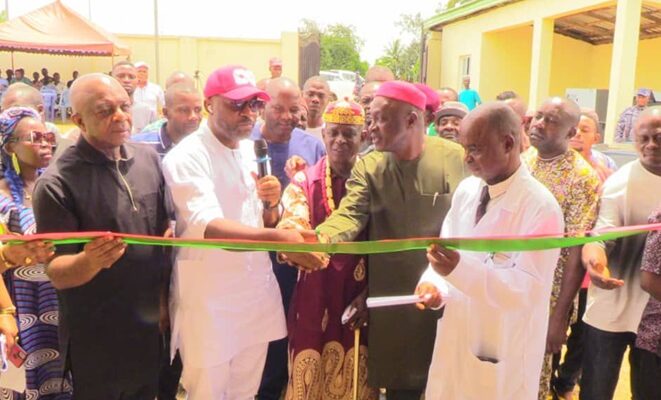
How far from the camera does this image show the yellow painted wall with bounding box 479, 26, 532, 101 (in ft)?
58.6

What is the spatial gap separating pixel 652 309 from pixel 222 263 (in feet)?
7.11

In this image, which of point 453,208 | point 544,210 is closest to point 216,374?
point 453,208

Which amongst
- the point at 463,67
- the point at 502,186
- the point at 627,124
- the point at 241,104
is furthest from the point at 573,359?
the point at 463,67

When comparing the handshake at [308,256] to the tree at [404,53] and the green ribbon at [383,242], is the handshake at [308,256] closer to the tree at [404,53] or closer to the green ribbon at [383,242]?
the green ribbon at [383,242]

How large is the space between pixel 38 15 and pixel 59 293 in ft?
70.7

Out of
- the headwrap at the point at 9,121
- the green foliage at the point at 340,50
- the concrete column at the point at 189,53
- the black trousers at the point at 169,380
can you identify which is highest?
the green foliage at the point at 340,50

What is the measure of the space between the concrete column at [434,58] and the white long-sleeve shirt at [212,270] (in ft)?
63.4

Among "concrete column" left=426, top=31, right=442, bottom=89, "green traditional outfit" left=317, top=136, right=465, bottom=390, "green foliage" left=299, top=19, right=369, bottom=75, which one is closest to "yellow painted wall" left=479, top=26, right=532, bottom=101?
"concrete column" left=426, top=31, right=442, bottom=89

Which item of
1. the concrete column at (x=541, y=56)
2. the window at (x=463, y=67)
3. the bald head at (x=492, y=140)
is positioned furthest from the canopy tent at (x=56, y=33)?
the bald head at (x=492, y=140)

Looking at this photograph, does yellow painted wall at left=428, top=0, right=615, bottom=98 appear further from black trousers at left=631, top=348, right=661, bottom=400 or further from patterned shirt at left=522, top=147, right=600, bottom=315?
black trousers at left=631, top=348, right=661, bottom=400

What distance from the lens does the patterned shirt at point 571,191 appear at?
316 centimetres

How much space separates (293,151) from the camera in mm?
4316

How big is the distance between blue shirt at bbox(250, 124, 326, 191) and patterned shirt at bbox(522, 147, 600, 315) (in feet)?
5.63

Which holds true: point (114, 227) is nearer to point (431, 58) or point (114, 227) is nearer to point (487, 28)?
point (487, 28)
